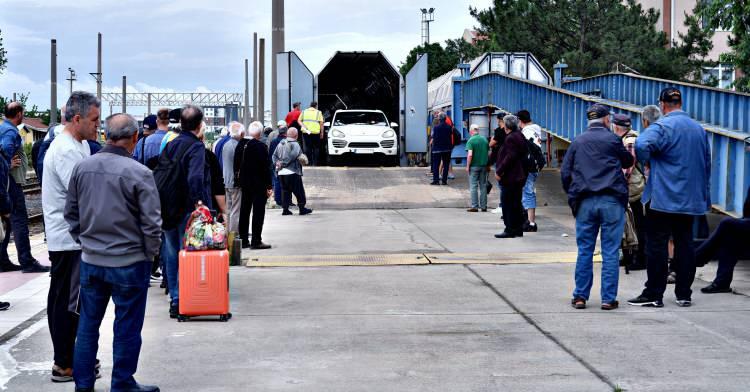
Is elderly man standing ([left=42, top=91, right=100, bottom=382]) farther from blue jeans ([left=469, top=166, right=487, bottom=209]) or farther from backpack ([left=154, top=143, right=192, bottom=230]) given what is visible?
blue jeans ([left=469, top=166, right=487, bottom=209])

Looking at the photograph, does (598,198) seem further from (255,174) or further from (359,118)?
(359,118)

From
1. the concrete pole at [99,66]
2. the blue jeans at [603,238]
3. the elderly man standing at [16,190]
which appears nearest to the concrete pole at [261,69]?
the concrete pole at [99,66]

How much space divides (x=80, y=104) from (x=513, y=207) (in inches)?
353

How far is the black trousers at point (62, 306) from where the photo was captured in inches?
237

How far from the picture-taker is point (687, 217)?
8570mm

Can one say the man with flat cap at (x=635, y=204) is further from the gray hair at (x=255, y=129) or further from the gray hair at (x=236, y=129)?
the gray hair at (x=236, y=129)

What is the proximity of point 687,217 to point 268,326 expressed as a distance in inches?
149

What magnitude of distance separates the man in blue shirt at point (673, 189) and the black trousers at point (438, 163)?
43.1 feet

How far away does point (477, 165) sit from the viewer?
17750 millimetres

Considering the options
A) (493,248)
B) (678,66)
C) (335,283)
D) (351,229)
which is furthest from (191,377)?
(678,66)

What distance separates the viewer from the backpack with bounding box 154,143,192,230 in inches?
318

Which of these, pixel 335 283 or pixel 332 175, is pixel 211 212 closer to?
pixel 335 283

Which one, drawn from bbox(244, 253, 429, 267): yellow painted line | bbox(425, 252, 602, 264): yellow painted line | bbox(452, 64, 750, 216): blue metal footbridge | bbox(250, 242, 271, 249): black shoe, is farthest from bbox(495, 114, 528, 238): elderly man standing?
bbox(250, 242, 271, 249): black shoe

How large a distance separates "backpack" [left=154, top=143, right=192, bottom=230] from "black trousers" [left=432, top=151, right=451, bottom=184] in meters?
13.9
